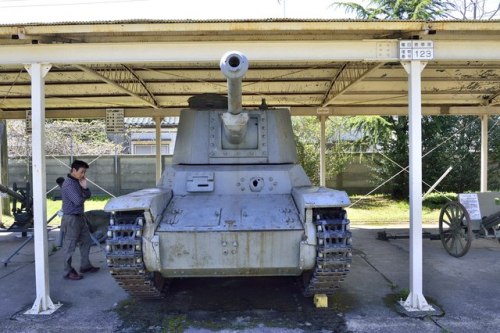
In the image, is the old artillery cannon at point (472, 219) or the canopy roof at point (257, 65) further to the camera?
the old artillery cannon at point (472, 219)

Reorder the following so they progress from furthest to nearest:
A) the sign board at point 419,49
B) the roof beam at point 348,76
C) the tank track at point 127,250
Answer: the roof beam at point 348,76
the sign board at point 419,49
the tank track at point 127,250

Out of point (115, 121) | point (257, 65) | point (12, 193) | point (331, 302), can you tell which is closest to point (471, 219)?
point (331, 302)

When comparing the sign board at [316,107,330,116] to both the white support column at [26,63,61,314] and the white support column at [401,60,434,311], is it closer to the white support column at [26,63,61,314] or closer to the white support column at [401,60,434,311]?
the white support column at [401,60,434,311]

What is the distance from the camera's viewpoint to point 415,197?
5875 millimetres

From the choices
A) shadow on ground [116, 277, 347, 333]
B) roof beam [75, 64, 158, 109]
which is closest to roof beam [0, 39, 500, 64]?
roof beam [75, 64, 158, 109]

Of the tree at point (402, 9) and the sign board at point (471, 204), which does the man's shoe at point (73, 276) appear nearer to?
the sign board at point (471, 204)

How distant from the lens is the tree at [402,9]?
1647 cm

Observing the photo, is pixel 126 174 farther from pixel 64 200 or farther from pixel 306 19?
pixel 306 19

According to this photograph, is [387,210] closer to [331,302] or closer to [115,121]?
[115,121]

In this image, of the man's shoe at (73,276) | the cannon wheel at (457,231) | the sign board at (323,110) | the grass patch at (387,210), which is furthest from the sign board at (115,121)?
the cannon wheel at (457,231)

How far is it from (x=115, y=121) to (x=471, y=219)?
8075 millimetres

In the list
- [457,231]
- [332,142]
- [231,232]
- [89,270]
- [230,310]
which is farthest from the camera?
[332,142]

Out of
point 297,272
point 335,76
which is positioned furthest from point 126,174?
point 297,272

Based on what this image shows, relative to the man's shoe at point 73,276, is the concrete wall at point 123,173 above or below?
above
